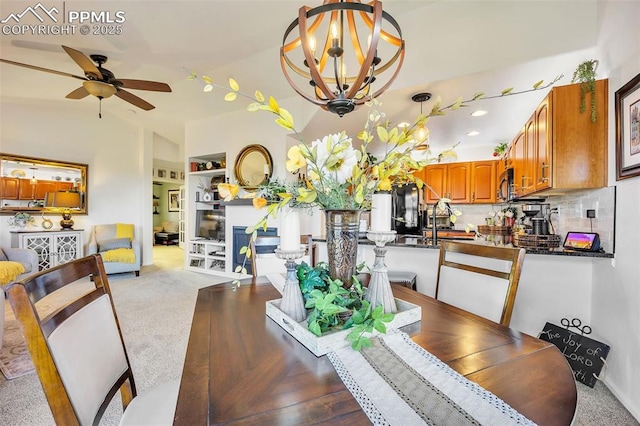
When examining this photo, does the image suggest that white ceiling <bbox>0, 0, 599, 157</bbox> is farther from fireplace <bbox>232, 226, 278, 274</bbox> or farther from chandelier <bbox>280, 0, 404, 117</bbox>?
fireplace <bbox>232, 226, 278, 274</bbox>

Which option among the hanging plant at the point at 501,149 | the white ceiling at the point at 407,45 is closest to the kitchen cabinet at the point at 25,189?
the white ceiling at the point at 407,45

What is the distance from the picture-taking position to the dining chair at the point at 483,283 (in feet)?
3.92

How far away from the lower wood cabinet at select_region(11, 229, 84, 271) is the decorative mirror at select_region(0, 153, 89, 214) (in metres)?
0.46

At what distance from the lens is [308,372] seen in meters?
0.70

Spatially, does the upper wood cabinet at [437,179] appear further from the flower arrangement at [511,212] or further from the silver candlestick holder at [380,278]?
the silver candlestick holder at [380,278]

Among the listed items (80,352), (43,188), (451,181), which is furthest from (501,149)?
(43,188)

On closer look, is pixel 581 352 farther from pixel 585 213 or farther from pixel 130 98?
pixel 130 98

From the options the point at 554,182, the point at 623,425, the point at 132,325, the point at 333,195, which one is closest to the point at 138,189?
the point at 132,325

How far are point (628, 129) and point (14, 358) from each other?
444 centimetres

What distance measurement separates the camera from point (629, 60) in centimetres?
163

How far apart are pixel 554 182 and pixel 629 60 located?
781 mm

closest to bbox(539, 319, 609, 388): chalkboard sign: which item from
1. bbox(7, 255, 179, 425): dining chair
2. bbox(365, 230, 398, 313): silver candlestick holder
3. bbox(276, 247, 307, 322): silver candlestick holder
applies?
bbox(365, 230, 398, 313): silver candlestick holder

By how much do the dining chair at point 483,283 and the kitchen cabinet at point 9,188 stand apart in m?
6.01

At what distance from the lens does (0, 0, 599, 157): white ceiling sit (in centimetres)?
217
